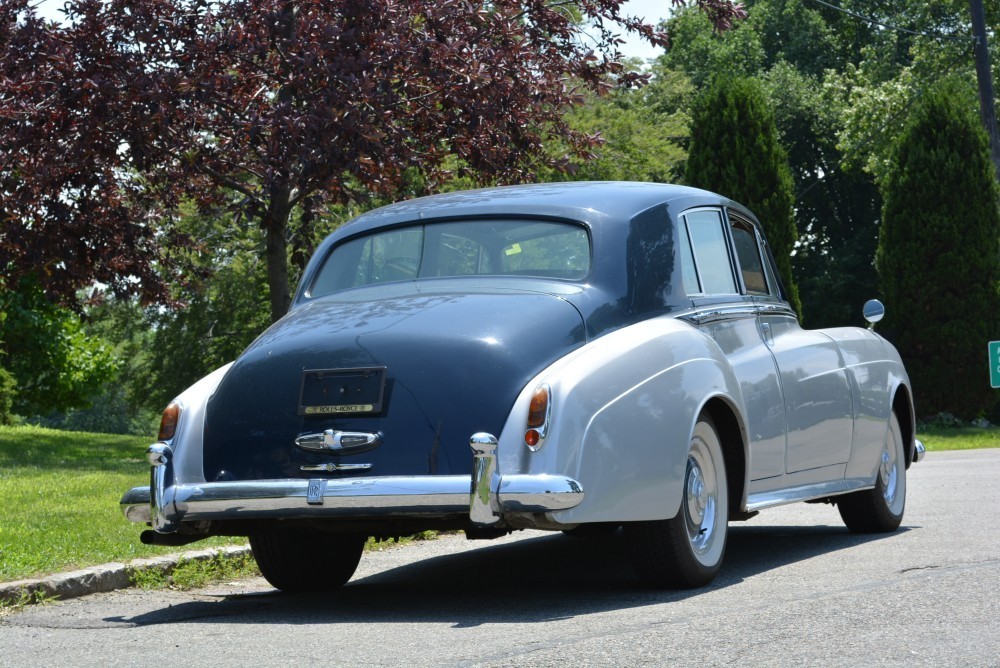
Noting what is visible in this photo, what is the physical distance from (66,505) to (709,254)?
201 inches

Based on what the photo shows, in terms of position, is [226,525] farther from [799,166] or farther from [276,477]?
[799,166]

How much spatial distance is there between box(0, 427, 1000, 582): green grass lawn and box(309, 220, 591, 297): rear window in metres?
1.85

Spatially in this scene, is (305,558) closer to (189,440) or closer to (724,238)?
(189,440)

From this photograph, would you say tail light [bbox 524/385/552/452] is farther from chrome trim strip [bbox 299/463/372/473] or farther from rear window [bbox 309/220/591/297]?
rear window [bbox 309/220/591/297]

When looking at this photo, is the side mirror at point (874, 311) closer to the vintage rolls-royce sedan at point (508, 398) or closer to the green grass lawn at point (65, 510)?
the vintage rolls-royce sedan at point (508, 398)

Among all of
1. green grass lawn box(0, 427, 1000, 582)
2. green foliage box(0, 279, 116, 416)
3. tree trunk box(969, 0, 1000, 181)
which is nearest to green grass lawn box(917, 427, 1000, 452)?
tree trunk box(969, 0, 1000, 181)

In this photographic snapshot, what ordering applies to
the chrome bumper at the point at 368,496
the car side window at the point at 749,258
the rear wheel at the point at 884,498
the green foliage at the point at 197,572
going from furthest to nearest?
the rear wheel at the point at 884,498 < the car side window at the point at 749,258 < the green foliage at the point at 197,572 < the chrome bumper at the point at 368,496

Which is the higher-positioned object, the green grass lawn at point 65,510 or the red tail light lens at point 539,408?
the red tail light lens at point 539,408

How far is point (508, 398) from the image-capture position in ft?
19.2

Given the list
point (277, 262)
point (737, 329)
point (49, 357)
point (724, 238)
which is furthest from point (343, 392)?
point (49, 357)

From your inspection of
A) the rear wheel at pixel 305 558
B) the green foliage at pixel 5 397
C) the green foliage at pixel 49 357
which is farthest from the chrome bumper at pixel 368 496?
the green foliage at pixel 49 357

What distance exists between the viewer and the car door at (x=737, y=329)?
7137mm

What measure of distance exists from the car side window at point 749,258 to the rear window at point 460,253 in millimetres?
→ 1464

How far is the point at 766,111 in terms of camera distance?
1113 inches
